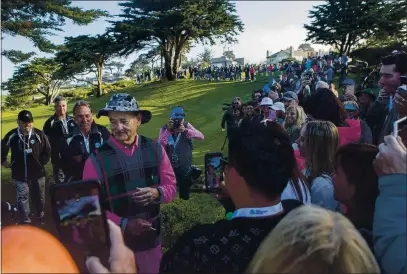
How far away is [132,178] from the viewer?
207cm

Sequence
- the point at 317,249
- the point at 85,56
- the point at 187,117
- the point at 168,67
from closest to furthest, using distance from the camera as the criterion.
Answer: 1. the point at 317,249
2. the point at 85,56
3. the point at 168,67
4. the point at 187,117

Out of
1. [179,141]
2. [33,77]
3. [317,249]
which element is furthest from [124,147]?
[33,77]

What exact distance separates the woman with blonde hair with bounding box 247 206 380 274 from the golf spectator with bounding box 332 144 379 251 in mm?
528

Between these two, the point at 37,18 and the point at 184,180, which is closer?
the point at 37,18

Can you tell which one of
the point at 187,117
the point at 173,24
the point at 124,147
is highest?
the point at 173,24

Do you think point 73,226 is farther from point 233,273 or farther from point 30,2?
point 30,2

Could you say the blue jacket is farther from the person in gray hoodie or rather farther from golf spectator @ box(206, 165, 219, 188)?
golf spectator @ box(206, 165, 219, 188)

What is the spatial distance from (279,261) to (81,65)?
3.72 metres

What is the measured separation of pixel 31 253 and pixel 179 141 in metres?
3.57

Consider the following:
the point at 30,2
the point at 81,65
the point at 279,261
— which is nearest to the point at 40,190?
the point at 81,65

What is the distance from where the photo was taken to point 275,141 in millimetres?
1325

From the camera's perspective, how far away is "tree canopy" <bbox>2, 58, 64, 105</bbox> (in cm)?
386

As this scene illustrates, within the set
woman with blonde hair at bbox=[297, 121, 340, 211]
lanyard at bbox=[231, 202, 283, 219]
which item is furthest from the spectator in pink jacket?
lanyard at bbox=[231, 202, 283, 219]

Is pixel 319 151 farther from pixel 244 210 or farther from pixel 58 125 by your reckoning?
pixel 58 125
